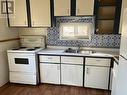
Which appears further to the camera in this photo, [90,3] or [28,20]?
[28,20]

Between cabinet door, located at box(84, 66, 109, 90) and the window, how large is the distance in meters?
0.85

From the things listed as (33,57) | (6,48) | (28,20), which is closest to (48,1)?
→ (28,20)

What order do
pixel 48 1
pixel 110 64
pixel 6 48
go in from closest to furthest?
pixel 110 64, pixel 48 1, pixel 6 48

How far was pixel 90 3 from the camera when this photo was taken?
103 inches

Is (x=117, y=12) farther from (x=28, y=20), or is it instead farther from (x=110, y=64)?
(x=28, y=20)

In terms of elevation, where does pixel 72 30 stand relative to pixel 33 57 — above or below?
above

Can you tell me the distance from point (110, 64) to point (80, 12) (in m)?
1.25

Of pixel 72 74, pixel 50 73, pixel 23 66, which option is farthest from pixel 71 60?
pixel 23 66

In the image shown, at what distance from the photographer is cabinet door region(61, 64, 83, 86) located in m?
2.75

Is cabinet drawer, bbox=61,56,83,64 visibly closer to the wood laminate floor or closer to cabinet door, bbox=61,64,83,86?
cabinet door, bbox=61,64,83,86

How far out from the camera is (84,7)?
2.65m

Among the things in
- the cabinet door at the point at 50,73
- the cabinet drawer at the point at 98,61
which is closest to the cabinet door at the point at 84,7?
the cabinet drawer at the point at 98,61

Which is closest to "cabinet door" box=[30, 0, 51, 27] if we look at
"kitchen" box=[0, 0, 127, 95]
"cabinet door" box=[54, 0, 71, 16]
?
"kitchen" box=[0, 0, 127, 95]

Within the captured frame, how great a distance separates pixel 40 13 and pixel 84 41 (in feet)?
4.08
